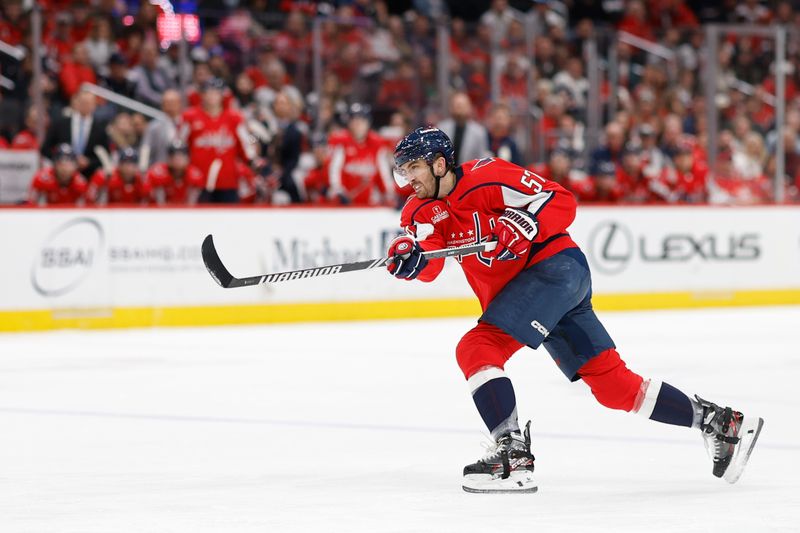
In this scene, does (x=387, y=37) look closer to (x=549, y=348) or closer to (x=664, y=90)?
(x=664, y=90)

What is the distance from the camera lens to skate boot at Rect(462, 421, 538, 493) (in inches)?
156

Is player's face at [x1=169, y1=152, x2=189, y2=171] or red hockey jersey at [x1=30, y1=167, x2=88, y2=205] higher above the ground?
player's face at [x1=169, y1=152, x2=189, y2=171]

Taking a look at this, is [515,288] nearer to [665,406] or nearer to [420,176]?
[420,176]

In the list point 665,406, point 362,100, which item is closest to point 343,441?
point 665,406

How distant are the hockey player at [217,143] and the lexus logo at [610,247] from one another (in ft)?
9.31

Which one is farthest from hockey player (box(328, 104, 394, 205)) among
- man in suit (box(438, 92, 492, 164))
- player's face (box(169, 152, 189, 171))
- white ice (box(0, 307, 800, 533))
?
white ice (box(0, 307, 800, 533))

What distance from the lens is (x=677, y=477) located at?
4.25 meters

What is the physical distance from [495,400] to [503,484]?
0.81 feet

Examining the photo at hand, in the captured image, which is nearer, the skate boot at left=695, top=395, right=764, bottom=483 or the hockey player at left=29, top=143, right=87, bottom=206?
the skate boot at left=695, top=395, right=764, bottom=483

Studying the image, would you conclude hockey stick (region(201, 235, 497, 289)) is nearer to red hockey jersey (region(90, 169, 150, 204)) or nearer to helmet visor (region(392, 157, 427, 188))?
helmet visor (region(392, 157, 427, 188))

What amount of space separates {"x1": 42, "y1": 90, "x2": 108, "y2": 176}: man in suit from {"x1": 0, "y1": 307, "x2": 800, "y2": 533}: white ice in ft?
4.94

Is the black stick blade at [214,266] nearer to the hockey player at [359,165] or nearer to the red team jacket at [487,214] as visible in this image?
the red team jacket at [487,214]

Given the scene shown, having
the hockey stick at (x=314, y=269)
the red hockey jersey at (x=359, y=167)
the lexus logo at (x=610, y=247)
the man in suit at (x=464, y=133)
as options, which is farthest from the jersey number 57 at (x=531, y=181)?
the lexus logo at (x=610, y=247)

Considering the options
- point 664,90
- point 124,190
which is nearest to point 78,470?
point 124,190
